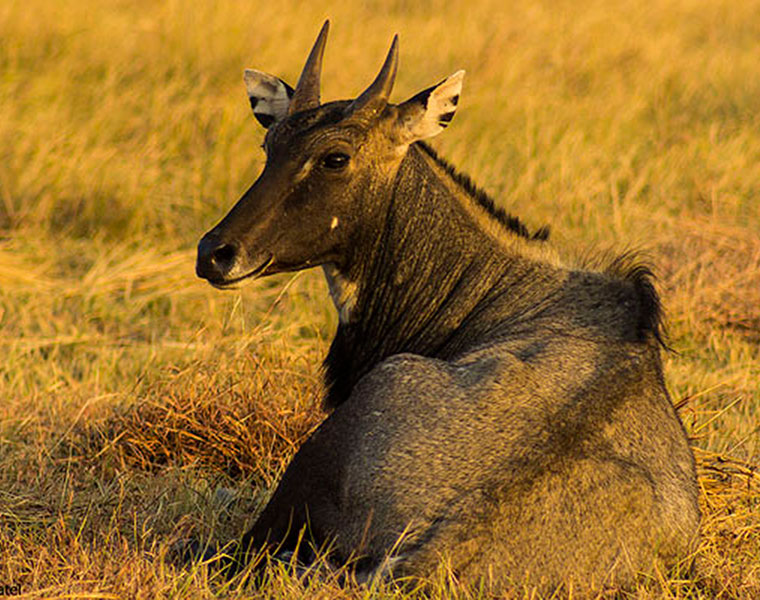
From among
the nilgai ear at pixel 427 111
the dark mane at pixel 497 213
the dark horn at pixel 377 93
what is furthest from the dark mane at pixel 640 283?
the dark horn at pixel 377 93

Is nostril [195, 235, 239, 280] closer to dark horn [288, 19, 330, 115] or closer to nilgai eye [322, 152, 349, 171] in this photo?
nilgai eye [322, 152, 349, 171]

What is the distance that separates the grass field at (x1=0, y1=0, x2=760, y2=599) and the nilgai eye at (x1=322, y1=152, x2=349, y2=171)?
1154 mm

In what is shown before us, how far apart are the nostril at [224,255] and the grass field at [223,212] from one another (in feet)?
3.00

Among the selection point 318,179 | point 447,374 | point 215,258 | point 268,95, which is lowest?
point 447,374

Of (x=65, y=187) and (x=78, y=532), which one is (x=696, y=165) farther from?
(x=78, y=532)

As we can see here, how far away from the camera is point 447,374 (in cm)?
446

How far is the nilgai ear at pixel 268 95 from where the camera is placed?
5652 millimetres

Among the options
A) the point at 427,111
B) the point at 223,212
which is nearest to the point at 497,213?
the point at 427,111

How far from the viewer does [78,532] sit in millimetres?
4875

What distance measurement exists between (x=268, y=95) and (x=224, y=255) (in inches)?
39.3

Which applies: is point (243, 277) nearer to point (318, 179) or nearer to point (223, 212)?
point (318, 179)

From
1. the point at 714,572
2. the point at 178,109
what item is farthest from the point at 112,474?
the point at 178,109

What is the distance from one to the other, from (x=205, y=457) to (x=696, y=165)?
593cm

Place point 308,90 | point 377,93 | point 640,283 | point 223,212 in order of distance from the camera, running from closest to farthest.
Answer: point 640,283, point 377,93, point 308,90, point 223,212
